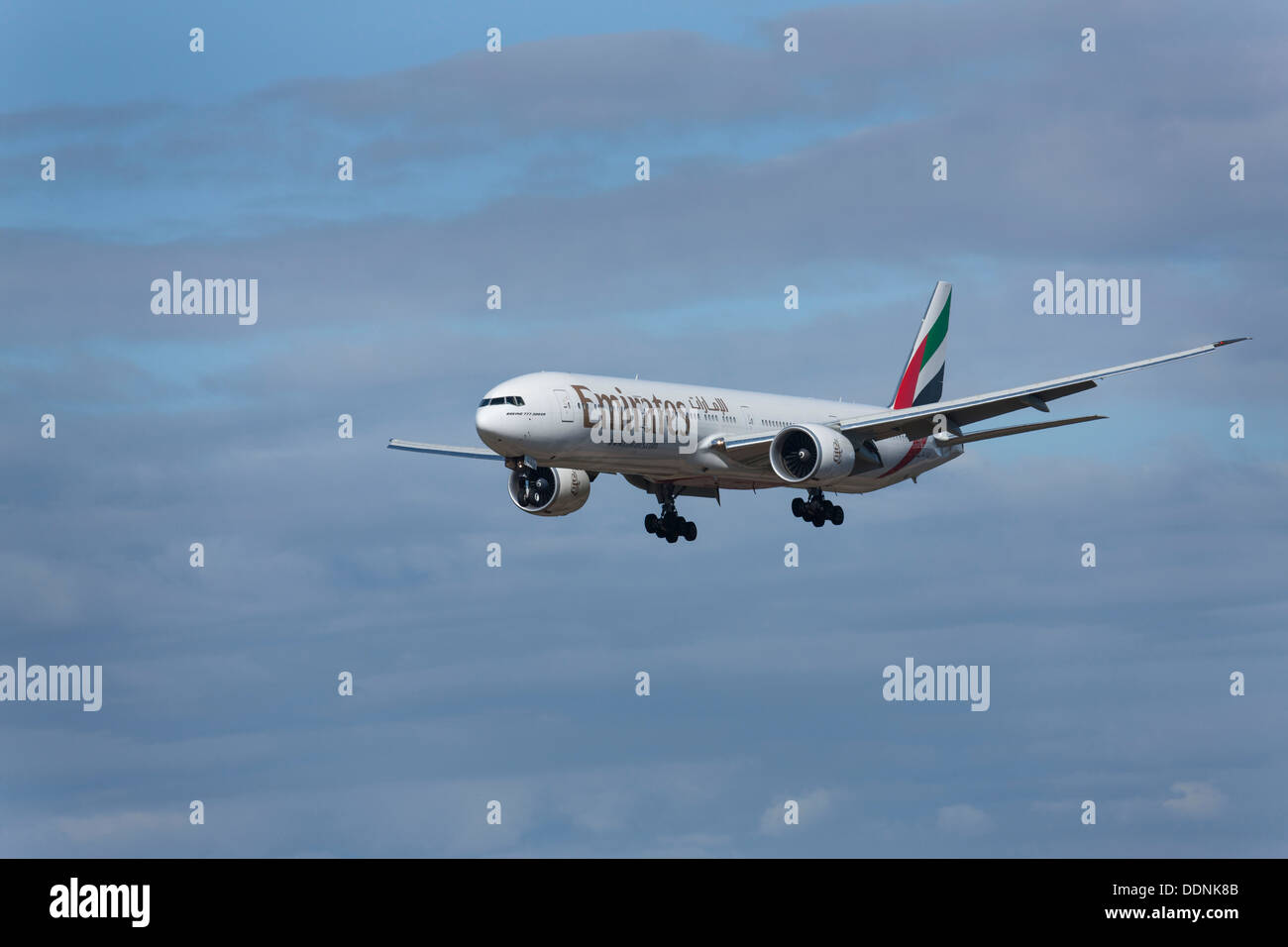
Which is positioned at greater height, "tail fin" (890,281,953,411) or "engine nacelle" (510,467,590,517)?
"tail fin" (890,281,953,411)

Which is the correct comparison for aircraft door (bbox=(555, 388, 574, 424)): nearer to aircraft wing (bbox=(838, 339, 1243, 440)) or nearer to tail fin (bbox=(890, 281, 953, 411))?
aircraft wing (bbox=(838, 339, 1243, 440))

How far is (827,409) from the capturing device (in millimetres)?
79438

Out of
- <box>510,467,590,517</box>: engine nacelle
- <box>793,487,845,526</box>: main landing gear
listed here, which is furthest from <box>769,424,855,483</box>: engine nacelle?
<box>510,467,590,517</box>: engine nacelle

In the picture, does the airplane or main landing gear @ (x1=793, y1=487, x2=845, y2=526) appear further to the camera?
main landing gear @ (x1=793, y1=487, x2=845, y2=526)

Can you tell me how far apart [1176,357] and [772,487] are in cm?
1909

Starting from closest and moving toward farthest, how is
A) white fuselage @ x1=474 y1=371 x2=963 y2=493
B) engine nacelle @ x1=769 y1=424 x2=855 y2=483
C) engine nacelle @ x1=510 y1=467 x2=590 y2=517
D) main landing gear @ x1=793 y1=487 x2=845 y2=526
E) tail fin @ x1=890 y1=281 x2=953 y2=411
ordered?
white fuselage @ x1=474 y1=371 x2=963 y2=493 → engine nacelle @ x1=769 y1=424 x2=855 y2=483 → engine nacelle @ x1=510 y1=467 x2=590 y2=517 → main landing gear @ x1=793 y1=487 x2=845 y2=526 → tail fin @ x1=890 y1=281 x2=953 y2=411

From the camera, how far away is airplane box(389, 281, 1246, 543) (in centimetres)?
6444

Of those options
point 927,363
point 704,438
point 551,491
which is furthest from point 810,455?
point 927,363

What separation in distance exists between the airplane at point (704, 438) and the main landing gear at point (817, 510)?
0.04 meters

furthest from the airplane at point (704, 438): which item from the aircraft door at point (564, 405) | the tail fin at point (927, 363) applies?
the tail fin at point (927, 363)

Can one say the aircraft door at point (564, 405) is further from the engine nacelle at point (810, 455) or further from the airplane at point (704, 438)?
the engine nacelle at point (810, 455)

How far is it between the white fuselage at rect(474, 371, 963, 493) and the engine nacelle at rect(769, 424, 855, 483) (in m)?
1.07
